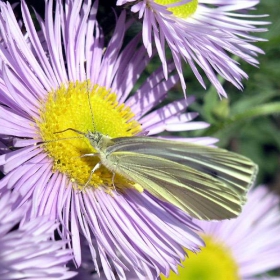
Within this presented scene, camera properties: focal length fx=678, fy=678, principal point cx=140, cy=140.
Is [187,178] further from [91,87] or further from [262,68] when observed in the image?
[262,68]

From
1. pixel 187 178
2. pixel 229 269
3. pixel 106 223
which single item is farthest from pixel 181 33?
pixel 229 269

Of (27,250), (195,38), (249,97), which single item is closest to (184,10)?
(195,38)

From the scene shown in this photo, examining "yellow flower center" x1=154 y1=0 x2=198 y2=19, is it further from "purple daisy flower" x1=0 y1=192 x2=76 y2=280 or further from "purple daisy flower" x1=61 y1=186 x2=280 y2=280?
"purple daisy flower" x1=61 y1=186 x2=280 y2=280

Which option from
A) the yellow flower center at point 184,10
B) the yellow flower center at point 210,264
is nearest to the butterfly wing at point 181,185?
the yellow flower center at point 184,10

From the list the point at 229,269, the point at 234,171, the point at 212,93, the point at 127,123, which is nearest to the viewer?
the point at 234,171

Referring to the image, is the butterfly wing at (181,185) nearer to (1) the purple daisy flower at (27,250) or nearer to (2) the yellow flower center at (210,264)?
(1) the purple daisy flower at (27,250)

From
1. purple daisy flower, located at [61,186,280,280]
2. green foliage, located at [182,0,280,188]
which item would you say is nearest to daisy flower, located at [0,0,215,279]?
green foliage, located at [182,0,280,188]

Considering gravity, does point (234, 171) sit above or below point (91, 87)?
below
